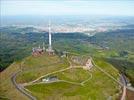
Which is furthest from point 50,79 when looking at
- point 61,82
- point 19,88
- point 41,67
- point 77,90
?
point 41,67

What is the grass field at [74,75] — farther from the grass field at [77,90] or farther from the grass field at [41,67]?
the grass field at [41,67]

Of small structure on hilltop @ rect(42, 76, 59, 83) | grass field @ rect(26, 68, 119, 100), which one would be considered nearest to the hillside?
grass field @ rect(26, 68, 119, 100)

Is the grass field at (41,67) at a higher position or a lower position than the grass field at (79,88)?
higher

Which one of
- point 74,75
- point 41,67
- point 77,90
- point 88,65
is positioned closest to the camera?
point 77,90

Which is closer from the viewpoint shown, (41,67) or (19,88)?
(19,88)

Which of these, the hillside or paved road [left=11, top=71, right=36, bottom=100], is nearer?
paved road [left=11, top=71, right=36, bottom=100]

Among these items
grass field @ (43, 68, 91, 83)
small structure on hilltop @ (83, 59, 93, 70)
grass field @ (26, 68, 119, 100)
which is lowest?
grass field @ (26, 68, 119, 100)

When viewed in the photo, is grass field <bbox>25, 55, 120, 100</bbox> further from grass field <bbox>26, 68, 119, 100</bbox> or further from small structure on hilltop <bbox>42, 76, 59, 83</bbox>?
small structure on hilltop <bbox>42, 76, 59, 83</bbox>

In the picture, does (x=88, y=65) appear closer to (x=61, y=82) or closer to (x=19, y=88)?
(x=61, y=82)

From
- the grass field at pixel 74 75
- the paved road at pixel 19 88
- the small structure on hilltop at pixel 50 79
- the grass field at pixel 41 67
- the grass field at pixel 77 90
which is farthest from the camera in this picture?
the grass field at pixel 74 75

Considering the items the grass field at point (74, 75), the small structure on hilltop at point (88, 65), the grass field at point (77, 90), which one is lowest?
the grass field at point (77, 90)

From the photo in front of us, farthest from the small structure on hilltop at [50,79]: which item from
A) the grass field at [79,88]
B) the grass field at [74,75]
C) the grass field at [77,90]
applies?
the grass field at [77,90]
